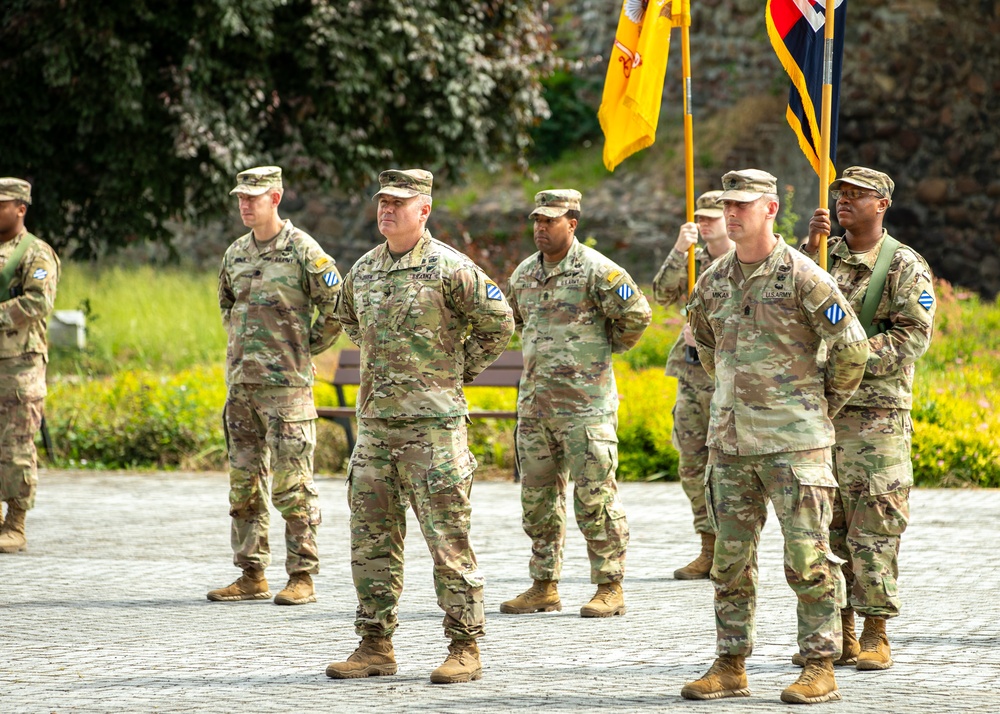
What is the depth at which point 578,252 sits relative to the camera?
814 centimetres

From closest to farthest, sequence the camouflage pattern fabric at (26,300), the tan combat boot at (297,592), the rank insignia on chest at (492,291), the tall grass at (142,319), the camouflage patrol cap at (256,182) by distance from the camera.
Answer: the rank insignia on chest at (492,291)
the tan combat boot at (297,592)
the camouflage patrol cap at (256,182)
the camouflage pattern fabric at (26,300)
the tall grass at (142,319)

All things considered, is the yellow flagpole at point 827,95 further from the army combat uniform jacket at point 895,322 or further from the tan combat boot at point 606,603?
the tan combat boot at point 606,603

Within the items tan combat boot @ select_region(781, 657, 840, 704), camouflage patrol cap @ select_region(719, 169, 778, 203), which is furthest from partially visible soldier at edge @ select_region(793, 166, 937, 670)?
tan combat boot @ select_region(781, 657, 840, 704)

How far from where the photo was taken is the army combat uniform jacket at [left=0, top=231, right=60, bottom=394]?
31.5 feet

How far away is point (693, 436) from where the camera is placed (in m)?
8.92

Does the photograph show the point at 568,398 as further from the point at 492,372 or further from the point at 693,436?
the point at 492,372

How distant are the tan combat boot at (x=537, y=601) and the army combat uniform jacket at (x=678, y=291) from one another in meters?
1.74

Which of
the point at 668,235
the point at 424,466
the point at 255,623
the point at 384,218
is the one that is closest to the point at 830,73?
the point at 384,218

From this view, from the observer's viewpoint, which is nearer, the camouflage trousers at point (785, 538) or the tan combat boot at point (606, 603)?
the camouflage trousers at point (785, 538)

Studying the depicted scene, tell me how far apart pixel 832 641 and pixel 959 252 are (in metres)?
17.4

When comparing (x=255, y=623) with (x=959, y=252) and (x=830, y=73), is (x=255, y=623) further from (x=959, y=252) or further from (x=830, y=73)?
(x=959, y=252)

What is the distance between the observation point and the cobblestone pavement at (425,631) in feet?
19.4

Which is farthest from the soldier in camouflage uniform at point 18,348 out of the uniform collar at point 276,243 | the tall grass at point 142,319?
the tall grass at point 142,319

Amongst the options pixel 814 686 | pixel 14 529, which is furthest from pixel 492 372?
pixel 814 686
